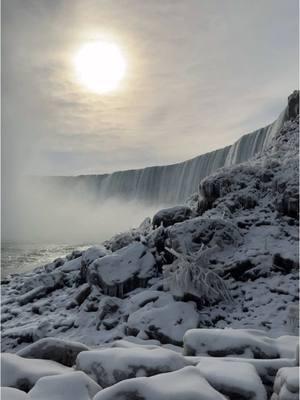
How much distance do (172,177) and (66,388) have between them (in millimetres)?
38978

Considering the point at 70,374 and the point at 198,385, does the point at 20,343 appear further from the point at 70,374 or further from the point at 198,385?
the point at 198,385

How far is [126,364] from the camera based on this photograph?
3.84 meters

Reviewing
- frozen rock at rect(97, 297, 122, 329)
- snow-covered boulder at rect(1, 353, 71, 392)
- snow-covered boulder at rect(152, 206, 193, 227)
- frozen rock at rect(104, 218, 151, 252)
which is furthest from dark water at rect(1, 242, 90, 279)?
snow-covered boulder at rect(1, 353, 71, 392)

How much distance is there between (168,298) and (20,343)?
10.5ft

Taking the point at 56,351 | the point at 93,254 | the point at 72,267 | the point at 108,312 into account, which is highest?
the point at 93,254

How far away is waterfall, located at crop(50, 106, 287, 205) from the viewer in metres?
29.6

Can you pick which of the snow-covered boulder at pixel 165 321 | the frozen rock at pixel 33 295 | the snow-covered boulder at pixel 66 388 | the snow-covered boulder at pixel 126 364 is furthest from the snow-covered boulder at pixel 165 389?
the frozen rock at pixel 33 295

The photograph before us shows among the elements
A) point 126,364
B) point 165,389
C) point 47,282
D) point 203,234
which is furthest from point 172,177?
point 165,389

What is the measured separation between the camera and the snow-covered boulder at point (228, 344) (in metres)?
4.66

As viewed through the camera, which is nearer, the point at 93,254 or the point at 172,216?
the point at 93,254

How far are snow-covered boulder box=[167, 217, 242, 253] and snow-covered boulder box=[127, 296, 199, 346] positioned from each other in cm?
176

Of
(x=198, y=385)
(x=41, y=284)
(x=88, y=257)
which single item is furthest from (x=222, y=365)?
(x=41, y=284)

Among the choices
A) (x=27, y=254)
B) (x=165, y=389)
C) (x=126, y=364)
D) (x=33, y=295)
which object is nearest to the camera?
(x=165, y=389)

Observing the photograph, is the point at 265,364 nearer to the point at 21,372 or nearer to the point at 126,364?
the point at 126,364
